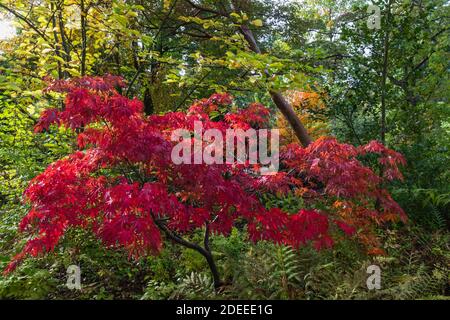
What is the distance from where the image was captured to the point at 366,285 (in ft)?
10.8

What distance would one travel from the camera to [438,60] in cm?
553

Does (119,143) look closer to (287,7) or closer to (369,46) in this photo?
(369,46)

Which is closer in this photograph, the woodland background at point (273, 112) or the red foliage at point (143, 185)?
the red foliage at point (143, 185)

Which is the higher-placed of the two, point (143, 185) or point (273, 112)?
point (273, 112)

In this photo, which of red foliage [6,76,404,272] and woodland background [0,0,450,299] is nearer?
red foliage [6,76,404,272]

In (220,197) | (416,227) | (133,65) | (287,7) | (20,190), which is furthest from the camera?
(133,65)

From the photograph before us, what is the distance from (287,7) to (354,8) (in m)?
2.89

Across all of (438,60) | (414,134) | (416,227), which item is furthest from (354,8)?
(416,227)

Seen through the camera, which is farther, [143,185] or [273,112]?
[273,112]

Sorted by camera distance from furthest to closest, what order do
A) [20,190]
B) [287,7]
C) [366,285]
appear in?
[287,7]
[20,190]
[366,285]

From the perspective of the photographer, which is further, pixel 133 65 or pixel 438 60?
pixel 133 65

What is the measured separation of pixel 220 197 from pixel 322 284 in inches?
62.8
